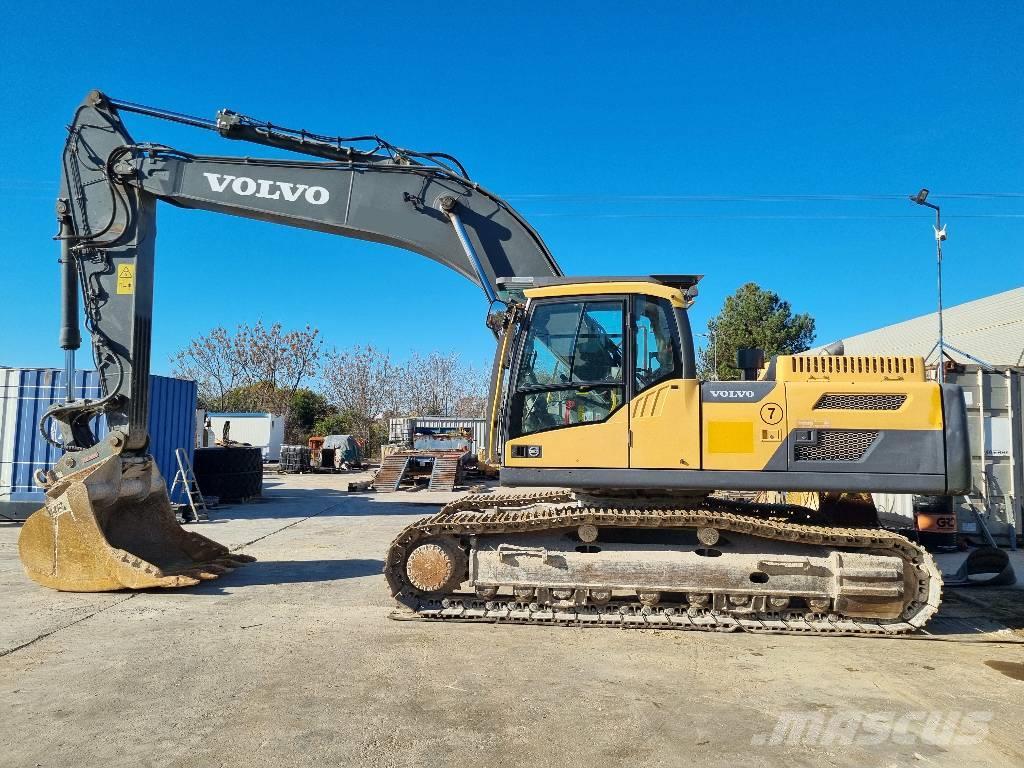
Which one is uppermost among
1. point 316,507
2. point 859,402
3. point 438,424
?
point 438,424

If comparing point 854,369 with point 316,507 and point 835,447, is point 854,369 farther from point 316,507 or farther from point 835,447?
point 316,507

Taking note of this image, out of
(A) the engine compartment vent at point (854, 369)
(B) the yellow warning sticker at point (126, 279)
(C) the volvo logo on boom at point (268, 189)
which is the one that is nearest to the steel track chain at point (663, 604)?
(A) the engine compartment vent at point (854, 369)

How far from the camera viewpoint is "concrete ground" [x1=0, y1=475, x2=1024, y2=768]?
386 centimetres

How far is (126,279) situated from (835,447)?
766 centimetres

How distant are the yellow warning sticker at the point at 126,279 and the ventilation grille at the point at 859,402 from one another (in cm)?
735

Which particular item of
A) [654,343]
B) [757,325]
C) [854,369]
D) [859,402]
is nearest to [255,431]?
[757,325]

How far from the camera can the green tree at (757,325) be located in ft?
108

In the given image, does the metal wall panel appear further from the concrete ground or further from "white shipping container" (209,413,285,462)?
the concrete ground

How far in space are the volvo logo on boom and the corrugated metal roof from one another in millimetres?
20771

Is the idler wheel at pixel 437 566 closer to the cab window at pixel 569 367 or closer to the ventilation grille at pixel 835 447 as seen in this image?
the cab window at pixel 569 367

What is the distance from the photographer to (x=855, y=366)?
20.7ft

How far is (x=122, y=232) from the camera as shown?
8.02 m

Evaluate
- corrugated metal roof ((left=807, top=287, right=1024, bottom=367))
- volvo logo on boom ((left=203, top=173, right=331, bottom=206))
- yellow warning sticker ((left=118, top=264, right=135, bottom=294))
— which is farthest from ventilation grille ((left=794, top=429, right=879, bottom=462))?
corrugated metal roof ((left=807, top=287, right=1024, bottom=367))

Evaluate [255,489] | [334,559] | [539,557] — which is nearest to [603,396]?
[539,557]
